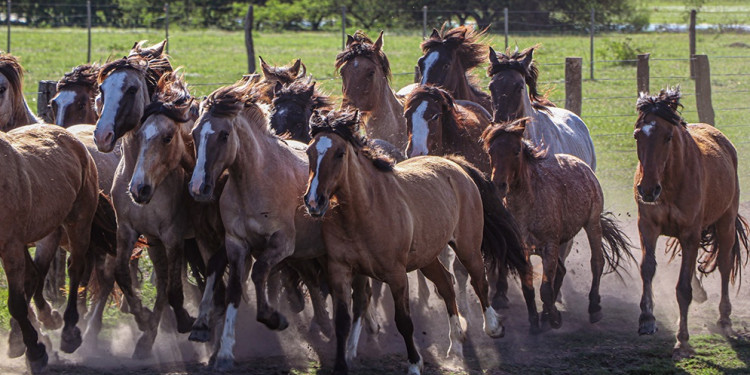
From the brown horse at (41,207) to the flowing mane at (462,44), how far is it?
3.73 metres

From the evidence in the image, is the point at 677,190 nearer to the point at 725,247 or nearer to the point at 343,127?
the point at 725,247

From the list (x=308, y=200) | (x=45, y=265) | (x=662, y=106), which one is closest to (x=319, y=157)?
(x=308, y=200)

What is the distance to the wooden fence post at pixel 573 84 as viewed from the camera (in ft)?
41.1

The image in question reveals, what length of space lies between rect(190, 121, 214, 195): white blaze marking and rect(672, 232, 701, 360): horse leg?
132 inches

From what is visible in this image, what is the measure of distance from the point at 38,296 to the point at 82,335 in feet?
1.37

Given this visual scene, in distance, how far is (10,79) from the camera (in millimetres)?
7738

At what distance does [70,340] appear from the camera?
643 cm

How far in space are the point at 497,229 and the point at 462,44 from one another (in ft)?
9.02

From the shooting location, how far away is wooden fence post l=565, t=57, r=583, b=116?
12.5 m

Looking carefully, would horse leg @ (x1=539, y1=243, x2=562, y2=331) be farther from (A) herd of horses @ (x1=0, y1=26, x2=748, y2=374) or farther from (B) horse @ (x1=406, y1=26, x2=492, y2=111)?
(B) horse @ (x1=406, y1=26, x2=492, y2=111)

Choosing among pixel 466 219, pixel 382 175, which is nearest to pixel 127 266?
pixel 382 175

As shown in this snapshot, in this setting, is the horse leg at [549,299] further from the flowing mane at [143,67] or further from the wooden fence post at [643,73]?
the wooden fence post at [643,73]

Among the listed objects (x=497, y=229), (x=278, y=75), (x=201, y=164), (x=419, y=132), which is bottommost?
(x=497, y=229)

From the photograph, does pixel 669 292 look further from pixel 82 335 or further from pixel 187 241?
pixel 82 335
